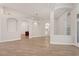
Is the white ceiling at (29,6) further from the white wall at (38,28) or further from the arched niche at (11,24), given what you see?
the white wall at (38,28)

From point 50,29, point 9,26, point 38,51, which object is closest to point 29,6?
point 50,29

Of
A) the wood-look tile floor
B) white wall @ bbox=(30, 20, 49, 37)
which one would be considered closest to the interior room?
the wood-look tile floor

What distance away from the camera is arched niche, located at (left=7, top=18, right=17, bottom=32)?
1205 cm

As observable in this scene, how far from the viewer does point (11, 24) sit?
41.3 ft

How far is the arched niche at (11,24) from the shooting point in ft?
39.5

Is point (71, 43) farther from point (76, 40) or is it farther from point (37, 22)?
point (37, 22)

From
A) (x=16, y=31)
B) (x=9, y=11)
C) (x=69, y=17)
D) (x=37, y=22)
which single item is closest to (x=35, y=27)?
(x=37, y=22)

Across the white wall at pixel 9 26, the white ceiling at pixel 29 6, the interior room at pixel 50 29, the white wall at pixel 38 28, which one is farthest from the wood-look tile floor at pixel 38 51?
the white wall at pixel 38 28

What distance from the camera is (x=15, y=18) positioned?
12859mm

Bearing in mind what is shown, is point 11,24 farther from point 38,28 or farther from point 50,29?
point 38,28

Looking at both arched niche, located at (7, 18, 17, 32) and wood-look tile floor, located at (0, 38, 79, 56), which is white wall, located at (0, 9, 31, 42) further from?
wood-look tile floor, located at (0, 38, 79, 56)

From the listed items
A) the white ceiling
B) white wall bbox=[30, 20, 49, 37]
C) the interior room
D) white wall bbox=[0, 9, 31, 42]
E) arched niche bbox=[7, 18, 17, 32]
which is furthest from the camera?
white wall bbox=[30, 20, 49, 37]

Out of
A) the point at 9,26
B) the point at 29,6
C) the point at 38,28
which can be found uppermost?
the point at 29,6

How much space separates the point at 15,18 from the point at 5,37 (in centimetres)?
240
